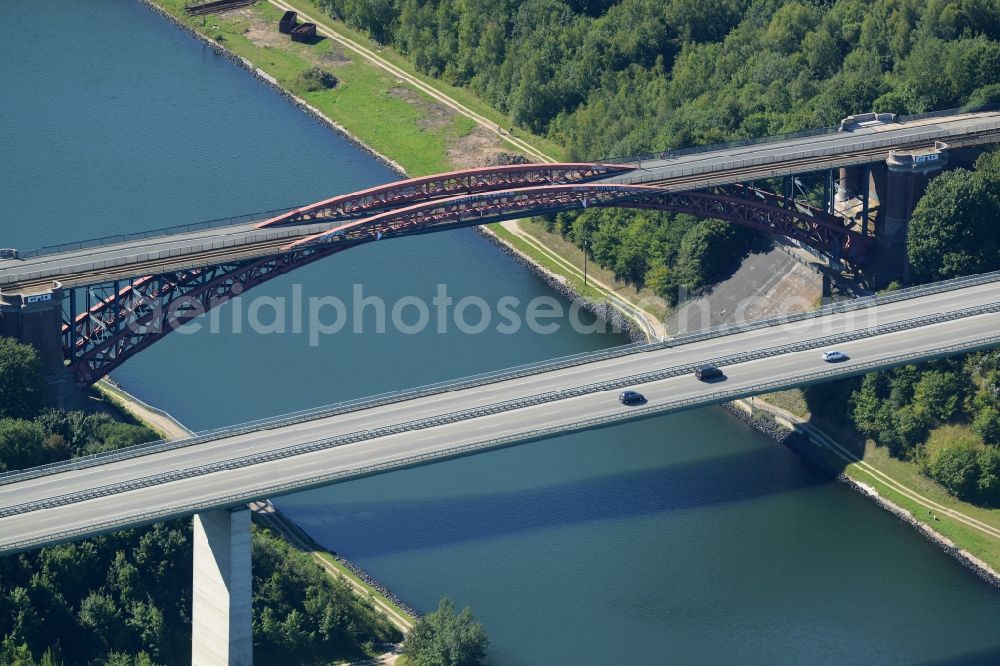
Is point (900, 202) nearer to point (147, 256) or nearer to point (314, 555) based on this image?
point (314, 555)

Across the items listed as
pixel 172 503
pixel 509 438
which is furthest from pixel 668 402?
pixel 172 503

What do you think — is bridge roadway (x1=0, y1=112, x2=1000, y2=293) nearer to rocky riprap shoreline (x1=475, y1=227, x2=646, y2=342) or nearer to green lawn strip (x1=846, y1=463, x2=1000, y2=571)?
rocky riprap shoreline (x1=475, y1=227, x2=646, y2=342)

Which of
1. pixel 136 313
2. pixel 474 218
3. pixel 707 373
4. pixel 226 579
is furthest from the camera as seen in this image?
pixel 474 218

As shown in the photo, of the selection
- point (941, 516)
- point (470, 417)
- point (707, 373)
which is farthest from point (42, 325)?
point (941, 516)

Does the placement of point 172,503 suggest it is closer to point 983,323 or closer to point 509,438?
point 509,438

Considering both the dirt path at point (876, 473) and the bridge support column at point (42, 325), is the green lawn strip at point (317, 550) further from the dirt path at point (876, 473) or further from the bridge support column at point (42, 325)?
the dirt path at point (876, 473)

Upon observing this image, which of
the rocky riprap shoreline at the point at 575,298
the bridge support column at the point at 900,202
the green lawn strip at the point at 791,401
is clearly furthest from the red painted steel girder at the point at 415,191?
the bridge support column at the point at 900,202

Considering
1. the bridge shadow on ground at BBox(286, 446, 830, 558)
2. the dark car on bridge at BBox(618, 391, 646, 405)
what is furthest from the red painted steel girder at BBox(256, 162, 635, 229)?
the dark car on bridge at BBox(618, 391, 646, 405)
